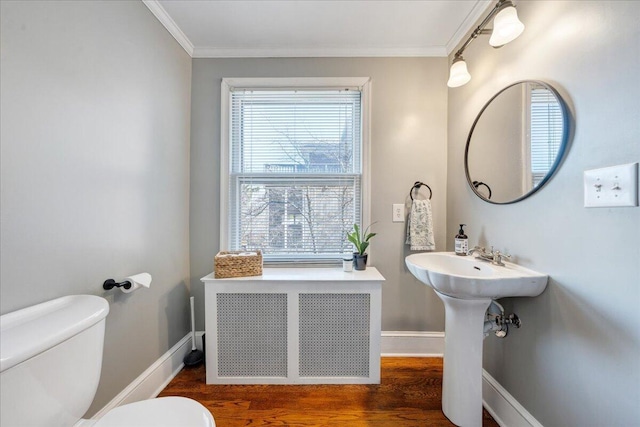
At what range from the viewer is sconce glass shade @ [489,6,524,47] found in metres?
1.03

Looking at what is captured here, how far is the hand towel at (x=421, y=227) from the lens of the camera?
1.73 m

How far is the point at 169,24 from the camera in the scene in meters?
1.54

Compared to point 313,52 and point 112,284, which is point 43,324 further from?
point 313,52

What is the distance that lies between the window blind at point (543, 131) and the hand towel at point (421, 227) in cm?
70

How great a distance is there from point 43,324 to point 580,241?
70.8 inches

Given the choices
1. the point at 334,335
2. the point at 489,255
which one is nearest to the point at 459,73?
the point at 489,255

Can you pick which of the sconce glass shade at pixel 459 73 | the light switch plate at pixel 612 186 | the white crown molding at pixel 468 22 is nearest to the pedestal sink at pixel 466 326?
the light switch plate at pixel 612 186

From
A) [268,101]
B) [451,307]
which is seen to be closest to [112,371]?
[451,307]

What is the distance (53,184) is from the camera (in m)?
0.89

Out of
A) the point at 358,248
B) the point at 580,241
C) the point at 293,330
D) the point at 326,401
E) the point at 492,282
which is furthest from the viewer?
the point at 358,248

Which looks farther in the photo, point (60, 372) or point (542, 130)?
point (542, 130)

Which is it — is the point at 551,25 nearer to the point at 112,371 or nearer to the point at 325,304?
the point at 325,304

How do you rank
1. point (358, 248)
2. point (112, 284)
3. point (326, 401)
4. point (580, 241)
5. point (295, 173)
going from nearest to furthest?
point (580, 241)
point (112, 284)
point (326, 401)
point (358, 248)
point (295, 173)

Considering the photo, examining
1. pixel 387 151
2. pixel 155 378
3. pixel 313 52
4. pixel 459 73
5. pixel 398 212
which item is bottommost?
pixel 155 378
